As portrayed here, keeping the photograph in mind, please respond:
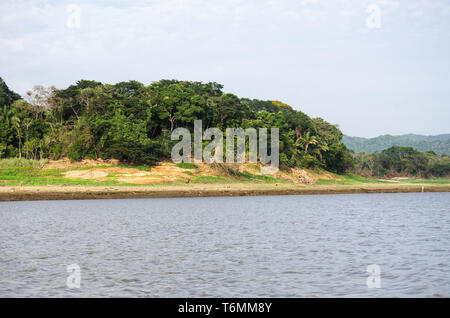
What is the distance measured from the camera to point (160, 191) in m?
64.4

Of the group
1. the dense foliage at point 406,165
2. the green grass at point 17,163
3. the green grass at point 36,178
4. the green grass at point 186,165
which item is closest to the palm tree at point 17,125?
the green grass at point 17,163

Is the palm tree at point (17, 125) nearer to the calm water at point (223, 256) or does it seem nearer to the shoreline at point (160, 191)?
the shoreline at point (160, 191)

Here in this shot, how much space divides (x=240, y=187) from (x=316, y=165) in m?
32.0

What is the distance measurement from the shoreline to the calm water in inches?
725

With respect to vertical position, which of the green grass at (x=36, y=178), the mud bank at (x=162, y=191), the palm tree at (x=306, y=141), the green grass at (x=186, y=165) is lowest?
the mud bank at (x=162, y=191)

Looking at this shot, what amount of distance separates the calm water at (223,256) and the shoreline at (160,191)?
18.4 metres

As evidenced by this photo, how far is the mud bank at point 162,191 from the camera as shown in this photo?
2233 inches

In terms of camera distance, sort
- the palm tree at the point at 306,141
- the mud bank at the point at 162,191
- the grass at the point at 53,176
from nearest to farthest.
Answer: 1. the mud bank at the point at 162,191
2. the grass at the point at 53,176
3. the palm tree at the point at 306,141

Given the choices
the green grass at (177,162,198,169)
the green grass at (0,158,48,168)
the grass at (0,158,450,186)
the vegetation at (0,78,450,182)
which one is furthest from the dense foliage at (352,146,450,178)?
the green grass at (0,158,48,168)

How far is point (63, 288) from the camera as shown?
50.9ft

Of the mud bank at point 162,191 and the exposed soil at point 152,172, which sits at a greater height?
the exposed soil at point 152,172

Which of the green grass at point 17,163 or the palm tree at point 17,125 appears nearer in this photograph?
the green grass at point 17,163

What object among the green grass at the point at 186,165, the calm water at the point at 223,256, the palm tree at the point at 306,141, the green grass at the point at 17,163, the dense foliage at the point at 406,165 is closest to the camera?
the calm water at the point at 223,256
